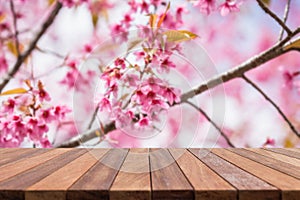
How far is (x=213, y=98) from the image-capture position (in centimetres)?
100

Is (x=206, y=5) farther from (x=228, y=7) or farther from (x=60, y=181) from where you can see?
(x=60, y=181)

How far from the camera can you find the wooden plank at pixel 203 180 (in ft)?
2.13

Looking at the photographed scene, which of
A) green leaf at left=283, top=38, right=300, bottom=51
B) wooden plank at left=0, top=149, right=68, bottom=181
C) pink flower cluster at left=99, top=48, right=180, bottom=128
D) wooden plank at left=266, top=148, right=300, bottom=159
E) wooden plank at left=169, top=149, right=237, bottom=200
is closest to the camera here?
wooden plank at left=169, top=149, right=237, bottom=200

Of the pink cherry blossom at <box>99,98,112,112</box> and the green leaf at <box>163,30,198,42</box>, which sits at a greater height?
A: the green leaf at <box>163,30,198,42</box>

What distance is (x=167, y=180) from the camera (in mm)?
730

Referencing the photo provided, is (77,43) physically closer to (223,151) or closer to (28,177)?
(223,151)

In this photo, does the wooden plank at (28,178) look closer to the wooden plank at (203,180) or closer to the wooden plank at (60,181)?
the wooden plank at (60,181)

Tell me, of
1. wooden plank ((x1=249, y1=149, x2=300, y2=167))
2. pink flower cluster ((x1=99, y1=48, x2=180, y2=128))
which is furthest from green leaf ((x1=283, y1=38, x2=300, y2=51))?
pink flower cluster ((x1=99, y1=48, x2=180, y2=128))

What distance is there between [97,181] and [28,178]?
14cm

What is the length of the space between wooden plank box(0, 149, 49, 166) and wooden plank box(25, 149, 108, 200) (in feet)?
0.55

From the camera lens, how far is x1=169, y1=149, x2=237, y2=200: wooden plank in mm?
649

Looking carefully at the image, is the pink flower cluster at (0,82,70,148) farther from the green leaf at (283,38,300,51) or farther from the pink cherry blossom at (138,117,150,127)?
the green leaf at (283,38,300,51)

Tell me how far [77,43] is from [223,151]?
48.5 inches

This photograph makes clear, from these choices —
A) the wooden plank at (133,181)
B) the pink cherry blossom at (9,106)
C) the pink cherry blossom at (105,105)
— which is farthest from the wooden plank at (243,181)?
the pink cherry blossom at (9,106)
